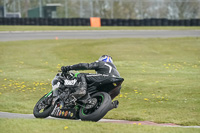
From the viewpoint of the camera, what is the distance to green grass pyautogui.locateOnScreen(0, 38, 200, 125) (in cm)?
988

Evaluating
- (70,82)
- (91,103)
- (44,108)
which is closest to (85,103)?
(91,103)

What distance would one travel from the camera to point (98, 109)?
730 centimetres

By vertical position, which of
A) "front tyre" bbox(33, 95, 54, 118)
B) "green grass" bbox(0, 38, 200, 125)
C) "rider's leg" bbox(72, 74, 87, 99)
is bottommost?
"green grass" bbox(0, 38, 200, 125)

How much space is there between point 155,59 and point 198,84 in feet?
25.5

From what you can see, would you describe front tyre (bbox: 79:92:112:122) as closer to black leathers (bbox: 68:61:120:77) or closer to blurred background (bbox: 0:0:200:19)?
black leathers (bbox: 68:61:120:77)

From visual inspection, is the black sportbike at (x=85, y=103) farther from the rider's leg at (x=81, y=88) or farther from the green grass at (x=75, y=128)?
the green grass at (x=75, y=128)

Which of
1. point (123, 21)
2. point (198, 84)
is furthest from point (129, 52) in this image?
point (123, 21)

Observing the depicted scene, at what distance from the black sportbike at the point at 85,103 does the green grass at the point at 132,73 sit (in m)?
1.48

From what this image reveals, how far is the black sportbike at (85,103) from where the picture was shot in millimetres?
7387

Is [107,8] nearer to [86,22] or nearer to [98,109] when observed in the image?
[86,22]

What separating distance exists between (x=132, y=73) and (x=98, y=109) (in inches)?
365

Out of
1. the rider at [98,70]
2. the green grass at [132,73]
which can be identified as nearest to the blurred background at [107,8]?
the green grass at [132,73]

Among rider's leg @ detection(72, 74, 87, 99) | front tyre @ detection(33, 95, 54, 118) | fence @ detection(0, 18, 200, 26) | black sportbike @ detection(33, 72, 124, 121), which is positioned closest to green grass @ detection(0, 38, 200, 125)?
front tyre @ detection(33, 95, 54, 118)

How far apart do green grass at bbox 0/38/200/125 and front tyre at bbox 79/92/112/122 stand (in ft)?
5.20
